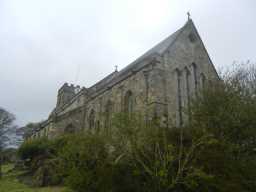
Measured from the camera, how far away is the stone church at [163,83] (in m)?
19.2

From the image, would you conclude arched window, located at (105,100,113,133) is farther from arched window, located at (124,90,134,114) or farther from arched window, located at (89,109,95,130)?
arched window, located at (89,109,95,130)

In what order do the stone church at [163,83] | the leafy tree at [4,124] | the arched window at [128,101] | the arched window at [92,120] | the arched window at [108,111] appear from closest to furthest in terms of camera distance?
1. the stone church at [163,83]
2. the arched window at [128,101]
3. the arched window at [108,111]
4. the arched window at [92,120]
5. the leafy tree at [4,124]

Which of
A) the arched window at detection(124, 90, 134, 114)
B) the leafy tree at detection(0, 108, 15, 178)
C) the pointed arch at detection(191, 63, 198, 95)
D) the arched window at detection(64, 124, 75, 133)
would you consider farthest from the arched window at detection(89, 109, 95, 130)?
the pointed arch at detection(191, 63, 198, 95)

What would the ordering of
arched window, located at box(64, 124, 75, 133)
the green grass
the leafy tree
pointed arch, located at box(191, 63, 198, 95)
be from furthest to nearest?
arched window, located at box(64, 124, 75, 133), the leafy tree, pointed arch, located at box(191, 63, 198, 95), the green grass

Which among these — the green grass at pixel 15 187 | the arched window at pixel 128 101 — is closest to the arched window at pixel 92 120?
the arched window at pixel 128 101

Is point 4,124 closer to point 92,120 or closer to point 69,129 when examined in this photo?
point 69,129

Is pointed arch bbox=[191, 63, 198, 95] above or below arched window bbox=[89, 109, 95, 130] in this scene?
above

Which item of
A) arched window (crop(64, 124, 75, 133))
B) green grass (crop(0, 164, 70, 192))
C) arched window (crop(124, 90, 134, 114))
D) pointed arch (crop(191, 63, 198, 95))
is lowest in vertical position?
green grass (crop(0, 164, 70, 192))

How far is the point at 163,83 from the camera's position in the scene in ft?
65.3

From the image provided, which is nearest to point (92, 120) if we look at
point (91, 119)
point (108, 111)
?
point (91, 119)

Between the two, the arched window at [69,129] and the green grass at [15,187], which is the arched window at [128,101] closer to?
the green grass at [15,187]

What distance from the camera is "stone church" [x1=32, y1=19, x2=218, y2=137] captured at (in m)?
19.2

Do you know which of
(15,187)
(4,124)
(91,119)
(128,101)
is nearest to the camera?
(15,187)

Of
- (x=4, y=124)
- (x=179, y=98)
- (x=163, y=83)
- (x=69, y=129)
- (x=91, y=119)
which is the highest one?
(x=163, y=83)
